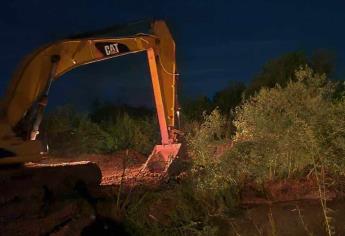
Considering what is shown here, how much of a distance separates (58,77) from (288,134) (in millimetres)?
4611

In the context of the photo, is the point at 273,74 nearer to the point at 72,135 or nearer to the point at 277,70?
the point at 277,70

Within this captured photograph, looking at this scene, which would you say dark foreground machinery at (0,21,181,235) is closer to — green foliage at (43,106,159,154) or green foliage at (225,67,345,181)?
green foliage at (225,67,345,181)

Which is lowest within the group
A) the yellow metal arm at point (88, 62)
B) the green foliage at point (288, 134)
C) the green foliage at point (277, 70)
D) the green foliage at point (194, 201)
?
the green foliage at point (194, 201)

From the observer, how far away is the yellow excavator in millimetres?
9836

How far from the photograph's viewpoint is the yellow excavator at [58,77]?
9836mm

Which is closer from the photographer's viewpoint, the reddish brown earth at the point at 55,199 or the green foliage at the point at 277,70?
the reddish brown earth at the point at 55,199

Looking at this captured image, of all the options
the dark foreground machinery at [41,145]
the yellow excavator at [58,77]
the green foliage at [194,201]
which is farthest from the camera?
the yellow excavator at [58,77]

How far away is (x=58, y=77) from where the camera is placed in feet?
37.7

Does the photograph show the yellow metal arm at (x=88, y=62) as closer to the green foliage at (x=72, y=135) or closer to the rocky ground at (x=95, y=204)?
the rocky ground at (x=95, y=204)

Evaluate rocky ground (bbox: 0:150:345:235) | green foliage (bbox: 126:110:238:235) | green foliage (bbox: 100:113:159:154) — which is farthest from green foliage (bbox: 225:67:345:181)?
green foliage (bbox: 100:113:159:154)

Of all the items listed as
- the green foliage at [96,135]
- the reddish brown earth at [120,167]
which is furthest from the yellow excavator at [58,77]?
the green foliage at [96,135]

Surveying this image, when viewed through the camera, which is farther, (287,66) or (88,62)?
(287,66)

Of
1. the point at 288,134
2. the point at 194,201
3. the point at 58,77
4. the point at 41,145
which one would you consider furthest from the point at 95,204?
the point at 288,134

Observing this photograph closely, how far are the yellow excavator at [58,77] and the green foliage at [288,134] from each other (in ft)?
5.75
